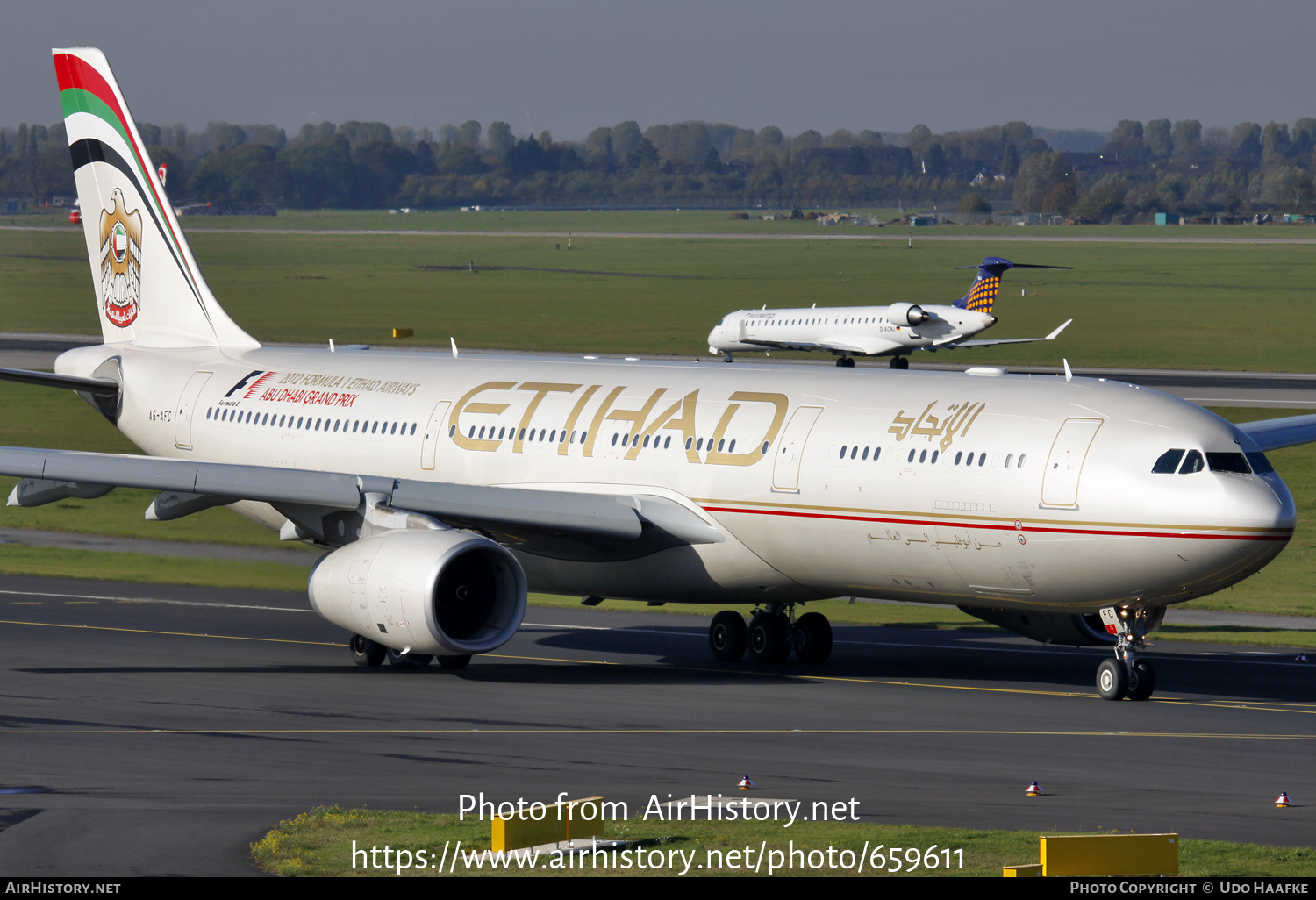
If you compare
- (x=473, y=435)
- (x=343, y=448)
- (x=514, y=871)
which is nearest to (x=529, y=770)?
(x=514, y=871)

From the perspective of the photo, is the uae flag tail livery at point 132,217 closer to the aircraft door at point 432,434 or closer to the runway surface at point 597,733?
the runway surface at point 597,733

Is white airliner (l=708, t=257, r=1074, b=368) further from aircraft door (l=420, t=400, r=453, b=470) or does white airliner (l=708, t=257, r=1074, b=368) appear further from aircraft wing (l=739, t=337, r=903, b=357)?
aircraft door (l=420, t=400, r=453, b=470)

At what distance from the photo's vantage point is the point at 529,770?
859 inches

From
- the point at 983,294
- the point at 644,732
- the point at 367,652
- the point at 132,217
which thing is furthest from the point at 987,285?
the point at 644,732

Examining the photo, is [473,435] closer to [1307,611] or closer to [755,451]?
[755,451]

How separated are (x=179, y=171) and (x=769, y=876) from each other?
176 meters

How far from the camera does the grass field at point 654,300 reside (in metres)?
112

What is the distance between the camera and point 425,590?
27781 mm

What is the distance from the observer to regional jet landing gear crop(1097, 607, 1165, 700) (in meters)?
27.5

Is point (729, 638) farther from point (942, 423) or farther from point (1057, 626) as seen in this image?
point (942, 423)

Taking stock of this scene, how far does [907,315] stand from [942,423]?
69.0m

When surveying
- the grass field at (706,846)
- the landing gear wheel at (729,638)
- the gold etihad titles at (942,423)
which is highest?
the gold etihad titles at (942,423)

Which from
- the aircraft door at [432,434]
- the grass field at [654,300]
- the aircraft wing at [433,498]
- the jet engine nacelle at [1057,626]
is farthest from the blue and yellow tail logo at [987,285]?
the aircraft wing at [433,498]

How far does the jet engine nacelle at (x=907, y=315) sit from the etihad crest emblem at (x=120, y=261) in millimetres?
60015
